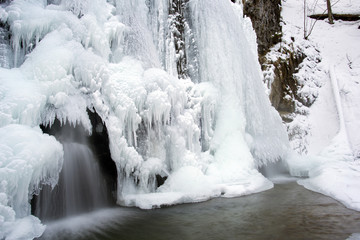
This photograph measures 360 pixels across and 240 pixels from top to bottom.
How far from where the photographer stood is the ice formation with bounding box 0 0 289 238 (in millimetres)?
A: 3762

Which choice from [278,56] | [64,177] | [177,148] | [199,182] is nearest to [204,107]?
[177,148]

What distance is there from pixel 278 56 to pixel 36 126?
10.8 meters

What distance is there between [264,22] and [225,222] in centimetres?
1072

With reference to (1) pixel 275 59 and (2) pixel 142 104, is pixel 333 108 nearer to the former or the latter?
(1) pixel 275 59

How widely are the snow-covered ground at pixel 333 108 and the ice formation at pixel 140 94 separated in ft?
4.39

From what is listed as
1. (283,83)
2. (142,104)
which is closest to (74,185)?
(142,104)

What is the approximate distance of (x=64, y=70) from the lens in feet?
14.1

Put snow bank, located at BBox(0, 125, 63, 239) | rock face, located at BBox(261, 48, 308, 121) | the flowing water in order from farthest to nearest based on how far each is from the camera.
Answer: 1. rock face, located at BBox(261, 48, 308, 121)
2. the flowing water
3. snow bank, located at BBox(0, 125, 63, 239)

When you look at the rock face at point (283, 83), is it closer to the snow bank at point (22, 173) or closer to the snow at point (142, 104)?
the snow at point (142, 104)

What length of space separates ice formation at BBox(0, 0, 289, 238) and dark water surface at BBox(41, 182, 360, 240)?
1.90ft

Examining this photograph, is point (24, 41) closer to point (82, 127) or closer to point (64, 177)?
point (82, 127)

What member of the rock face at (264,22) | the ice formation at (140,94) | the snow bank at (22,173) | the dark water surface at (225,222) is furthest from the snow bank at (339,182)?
the rock face at (264,22)

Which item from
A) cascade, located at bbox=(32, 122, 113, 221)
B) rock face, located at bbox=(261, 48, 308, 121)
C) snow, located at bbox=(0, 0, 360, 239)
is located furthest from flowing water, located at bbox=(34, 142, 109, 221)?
rock face, located at bbox=(261, 48, 308, 121)

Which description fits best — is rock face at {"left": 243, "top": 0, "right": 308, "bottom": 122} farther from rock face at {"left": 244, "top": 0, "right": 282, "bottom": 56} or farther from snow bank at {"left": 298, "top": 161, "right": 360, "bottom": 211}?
snow bank at {"left": 298, "top": 161, "right": 360, "bottom": 211}
